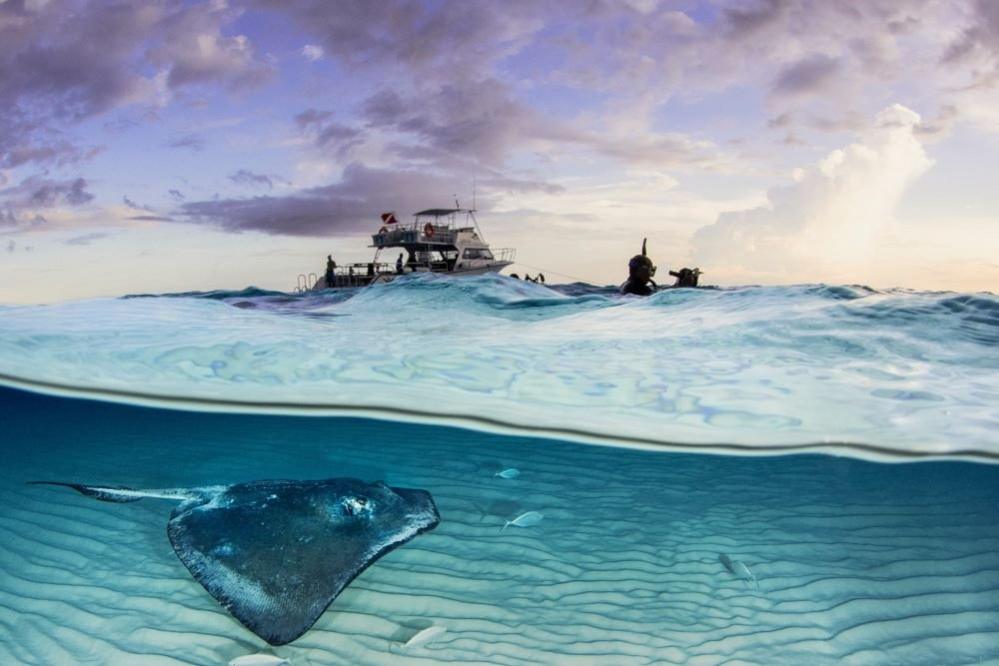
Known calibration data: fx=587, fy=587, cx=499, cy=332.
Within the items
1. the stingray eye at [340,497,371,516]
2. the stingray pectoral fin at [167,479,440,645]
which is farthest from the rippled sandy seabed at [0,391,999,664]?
the stingray eye at [340,497,371,516]

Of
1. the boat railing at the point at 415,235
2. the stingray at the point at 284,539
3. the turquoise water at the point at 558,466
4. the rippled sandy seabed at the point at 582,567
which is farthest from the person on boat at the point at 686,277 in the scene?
the boat railing at the point at 415,235

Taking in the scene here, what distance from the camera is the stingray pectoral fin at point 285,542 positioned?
3402mm

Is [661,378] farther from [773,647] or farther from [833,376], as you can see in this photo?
[773,647]

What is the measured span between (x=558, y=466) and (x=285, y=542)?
4.69 meters

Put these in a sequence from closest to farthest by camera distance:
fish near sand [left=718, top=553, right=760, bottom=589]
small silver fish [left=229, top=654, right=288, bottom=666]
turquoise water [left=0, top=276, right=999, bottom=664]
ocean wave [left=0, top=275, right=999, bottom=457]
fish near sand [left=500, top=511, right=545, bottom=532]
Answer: small silver fish [left=229, top=654, right=288, bottom=666] < turquoise water [left=0, top=276, right=999, bottom=664] < fish near sand [left=718, top=553, right=760, bottom=589] < fish near sand [left=500, top=511, right=545, bottom=532] < ocean wave [left=0, top=275, right=999, bottom=457]

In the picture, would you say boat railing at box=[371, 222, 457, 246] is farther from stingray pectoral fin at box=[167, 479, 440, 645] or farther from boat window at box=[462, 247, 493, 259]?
stingray pectoral fin at box=[167, 479, 440, 645]

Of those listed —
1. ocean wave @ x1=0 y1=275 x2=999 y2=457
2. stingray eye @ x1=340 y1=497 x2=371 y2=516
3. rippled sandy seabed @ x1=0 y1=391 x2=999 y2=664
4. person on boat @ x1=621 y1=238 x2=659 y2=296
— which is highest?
person on boat @ x1=621 y1=238 x2=659 y2=296

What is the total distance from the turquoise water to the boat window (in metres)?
37.3

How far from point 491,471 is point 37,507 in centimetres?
502

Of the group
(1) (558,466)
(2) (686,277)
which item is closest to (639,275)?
(2) (686,277)

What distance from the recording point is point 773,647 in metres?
4.11

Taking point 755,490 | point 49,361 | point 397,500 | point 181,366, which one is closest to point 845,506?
point 755,490

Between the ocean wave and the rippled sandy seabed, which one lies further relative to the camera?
the ocean wave

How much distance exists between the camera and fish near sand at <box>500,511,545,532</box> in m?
5.54
